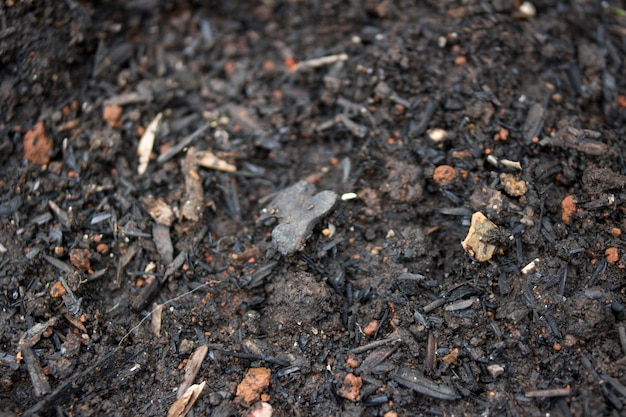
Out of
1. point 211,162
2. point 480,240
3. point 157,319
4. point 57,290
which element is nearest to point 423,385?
point 480,240

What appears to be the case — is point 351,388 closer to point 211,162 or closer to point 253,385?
point 253,385

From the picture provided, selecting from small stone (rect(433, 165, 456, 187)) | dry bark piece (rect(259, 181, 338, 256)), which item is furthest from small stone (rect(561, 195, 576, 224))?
dry bark piece (rect(259, 181, 338, 256))

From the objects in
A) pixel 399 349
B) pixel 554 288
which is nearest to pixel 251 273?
pixel 399 349

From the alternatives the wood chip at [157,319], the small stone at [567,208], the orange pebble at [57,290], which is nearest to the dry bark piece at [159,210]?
the wood chip at [157,319]

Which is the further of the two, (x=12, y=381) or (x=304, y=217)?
(x=304, y=217)

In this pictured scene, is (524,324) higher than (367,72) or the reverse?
the reverse

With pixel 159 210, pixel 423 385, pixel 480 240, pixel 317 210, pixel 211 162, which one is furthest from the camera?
pixel 211 162

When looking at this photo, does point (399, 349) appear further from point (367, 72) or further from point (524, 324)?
point (367, 72)
